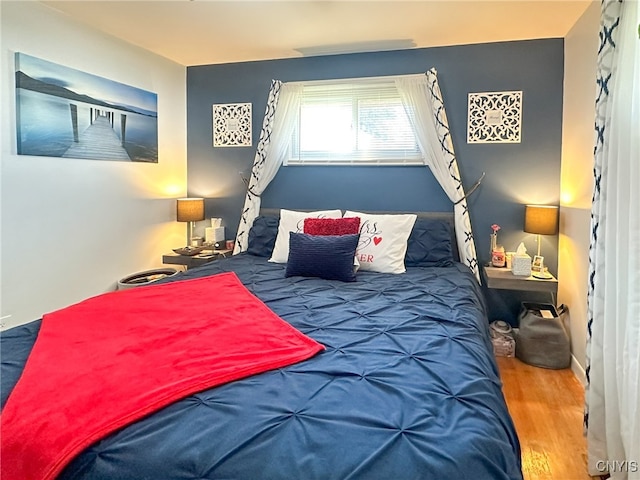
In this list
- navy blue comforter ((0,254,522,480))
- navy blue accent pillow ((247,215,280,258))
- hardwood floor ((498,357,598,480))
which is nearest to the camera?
navy blue comforter ((0,254,522,480))

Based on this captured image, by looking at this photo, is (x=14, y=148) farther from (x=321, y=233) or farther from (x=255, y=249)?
(x=321, y=233)

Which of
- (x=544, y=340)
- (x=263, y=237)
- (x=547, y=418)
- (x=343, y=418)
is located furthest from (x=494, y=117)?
(x=343, y=418)

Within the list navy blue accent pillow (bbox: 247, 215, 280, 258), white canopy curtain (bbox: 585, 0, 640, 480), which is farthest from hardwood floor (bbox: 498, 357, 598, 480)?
navy blue accent pillow (bbox: 247, 215, 280, 258)

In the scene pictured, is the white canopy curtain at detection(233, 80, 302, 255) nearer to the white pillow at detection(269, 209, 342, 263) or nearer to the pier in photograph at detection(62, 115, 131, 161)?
the white pillow at detection(269, 209, 342, 263)

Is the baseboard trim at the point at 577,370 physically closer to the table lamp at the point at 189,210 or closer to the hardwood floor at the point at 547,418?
the hardwood floor at the point at 547,418

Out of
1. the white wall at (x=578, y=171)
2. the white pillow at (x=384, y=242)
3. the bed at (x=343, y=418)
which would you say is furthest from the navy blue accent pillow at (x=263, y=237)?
the white wall at (x=578, y=171)

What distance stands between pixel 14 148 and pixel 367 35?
8.47 ft

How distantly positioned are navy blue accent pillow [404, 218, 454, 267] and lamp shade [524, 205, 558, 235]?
60cm

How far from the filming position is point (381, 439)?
1.03 meters

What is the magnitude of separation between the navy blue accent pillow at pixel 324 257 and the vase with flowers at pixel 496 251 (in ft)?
4.03

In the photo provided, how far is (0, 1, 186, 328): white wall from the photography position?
2670 mm

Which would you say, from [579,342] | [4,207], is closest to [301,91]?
[4,207]

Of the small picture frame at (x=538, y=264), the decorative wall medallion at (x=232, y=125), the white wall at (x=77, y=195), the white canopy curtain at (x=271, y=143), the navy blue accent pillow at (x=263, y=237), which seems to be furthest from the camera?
the decorative wall medallion at (x=232, y=125)

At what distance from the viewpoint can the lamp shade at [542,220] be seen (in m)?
3.14
